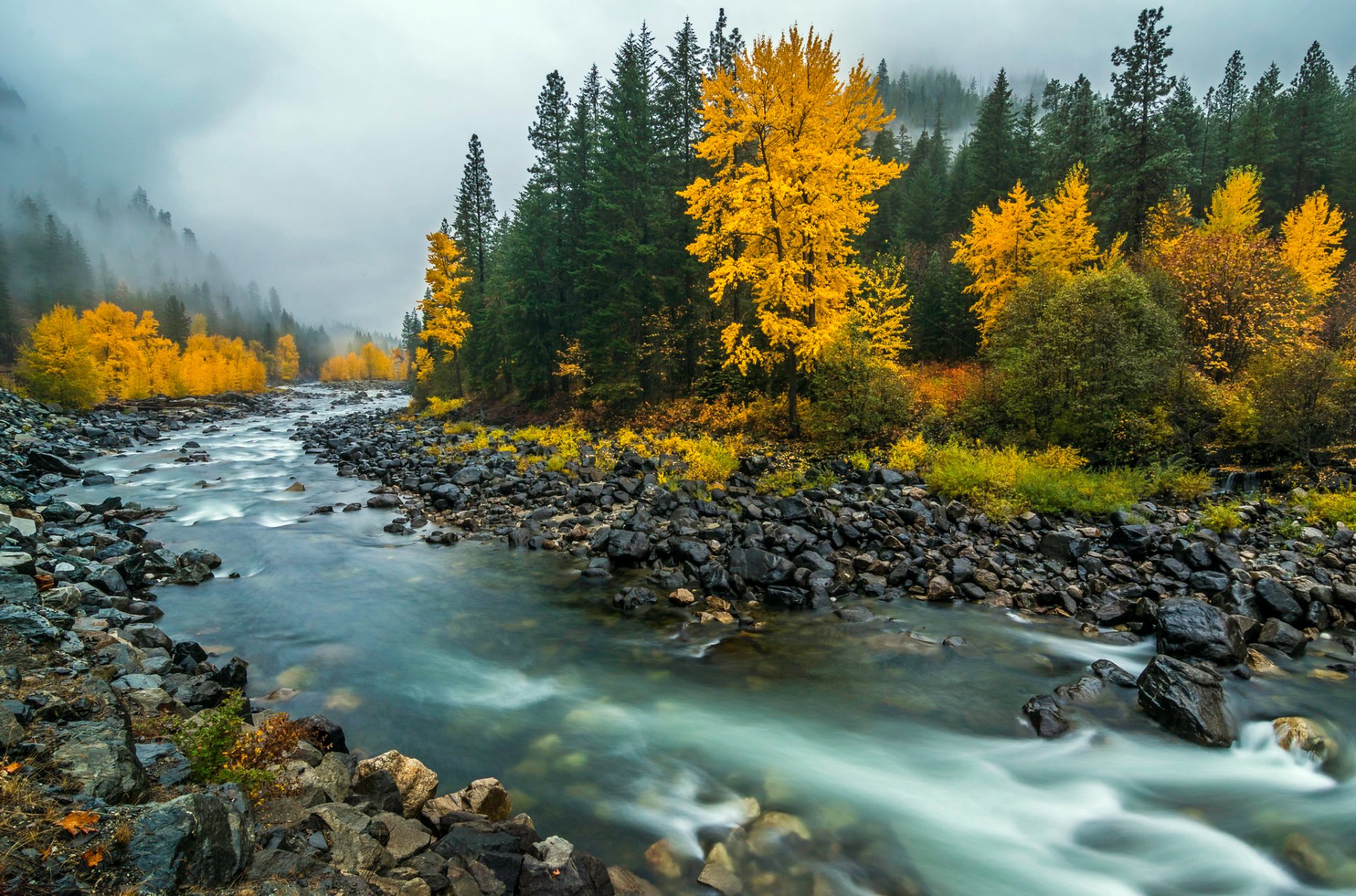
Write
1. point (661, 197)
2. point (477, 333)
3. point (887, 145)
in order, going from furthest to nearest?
point (887, 145), point (477, 333), point (661, 197)

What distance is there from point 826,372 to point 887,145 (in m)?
59.3

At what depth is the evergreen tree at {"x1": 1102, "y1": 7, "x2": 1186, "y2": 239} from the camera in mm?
31250

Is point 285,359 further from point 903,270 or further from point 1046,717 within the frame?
point 1046,717

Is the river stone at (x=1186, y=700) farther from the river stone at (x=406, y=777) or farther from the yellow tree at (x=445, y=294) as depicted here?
the yellow tree at (x=445, y=294)

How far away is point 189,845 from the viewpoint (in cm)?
310

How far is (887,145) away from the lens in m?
66.2

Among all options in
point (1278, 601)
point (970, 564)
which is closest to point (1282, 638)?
point (1278, 601)

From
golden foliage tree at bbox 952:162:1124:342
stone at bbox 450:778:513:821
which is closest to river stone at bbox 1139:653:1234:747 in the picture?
stone at bbox 450:778:513:821

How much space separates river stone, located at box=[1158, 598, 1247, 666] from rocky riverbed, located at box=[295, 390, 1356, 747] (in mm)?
24

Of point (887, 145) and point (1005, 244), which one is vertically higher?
point (887, 145)

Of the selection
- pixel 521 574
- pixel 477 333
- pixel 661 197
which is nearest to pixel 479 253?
pixel 477 333

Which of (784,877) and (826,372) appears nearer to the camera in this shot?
(784,877)

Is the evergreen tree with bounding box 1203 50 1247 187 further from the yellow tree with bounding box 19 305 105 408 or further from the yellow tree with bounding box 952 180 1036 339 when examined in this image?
the yellow tree with bounding box 19 305 105 408

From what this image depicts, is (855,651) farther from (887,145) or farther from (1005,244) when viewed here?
(887,145)
